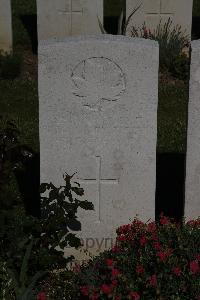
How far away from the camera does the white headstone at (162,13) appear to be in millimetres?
10344

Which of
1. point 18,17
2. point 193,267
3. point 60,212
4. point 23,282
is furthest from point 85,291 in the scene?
point 18,17

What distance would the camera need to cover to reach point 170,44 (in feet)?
34.1

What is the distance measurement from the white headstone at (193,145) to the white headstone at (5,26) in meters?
6.31

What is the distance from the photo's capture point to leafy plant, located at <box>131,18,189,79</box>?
10.3 meters

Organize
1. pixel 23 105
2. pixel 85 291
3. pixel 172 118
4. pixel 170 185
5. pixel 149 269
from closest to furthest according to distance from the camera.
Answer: pixel 85 291 < pixel 149 269 < pixel 170 185 < pixel 172 118 < pixel 23 105

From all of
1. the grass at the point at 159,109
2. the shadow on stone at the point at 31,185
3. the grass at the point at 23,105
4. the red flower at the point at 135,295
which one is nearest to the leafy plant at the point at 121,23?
the grass at the point at 159,109

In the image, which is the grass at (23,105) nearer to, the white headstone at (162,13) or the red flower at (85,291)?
the white headstone at (162,13)

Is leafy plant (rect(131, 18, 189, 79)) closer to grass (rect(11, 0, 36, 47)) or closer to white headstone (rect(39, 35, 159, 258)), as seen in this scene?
grass (rect(11, 0, 36, 47))

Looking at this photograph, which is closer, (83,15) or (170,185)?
(170,185)

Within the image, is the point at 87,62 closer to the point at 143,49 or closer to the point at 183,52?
the point at 143,49

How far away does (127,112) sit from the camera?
458 centimetres

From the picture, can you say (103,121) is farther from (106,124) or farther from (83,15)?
(83,15)

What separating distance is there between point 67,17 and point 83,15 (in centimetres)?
28

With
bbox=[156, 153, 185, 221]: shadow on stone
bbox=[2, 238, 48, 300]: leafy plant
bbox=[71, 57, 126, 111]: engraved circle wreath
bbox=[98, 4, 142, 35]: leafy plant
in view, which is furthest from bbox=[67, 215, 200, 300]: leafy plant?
bbox=[98, 4, 142, 35]: leafy plant
